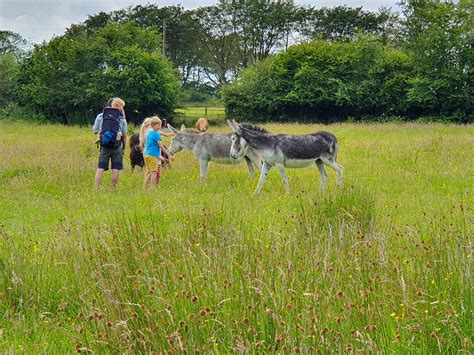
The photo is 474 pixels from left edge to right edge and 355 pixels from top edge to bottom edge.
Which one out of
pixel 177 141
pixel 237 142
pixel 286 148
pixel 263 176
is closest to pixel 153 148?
pixel 237 142

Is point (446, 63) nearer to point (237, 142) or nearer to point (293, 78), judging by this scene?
point (293, 78)

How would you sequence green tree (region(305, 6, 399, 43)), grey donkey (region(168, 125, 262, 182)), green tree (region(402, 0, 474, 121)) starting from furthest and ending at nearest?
green tree (region(305, 6, 399, 43)) → green tree (region(402, 0, 474, 121)) → grey donkey (region(168, 125, 262, 182))

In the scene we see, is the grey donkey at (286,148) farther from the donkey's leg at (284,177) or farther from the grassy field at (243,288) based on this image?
the grassy field at (243,288)

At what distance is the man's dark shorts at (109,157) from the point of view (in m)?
11.0

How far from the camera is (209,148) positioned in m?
12.9

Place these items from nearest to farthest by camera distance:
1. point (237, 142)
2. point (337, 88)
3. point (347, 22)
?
point (237, 142) → point (337, 88) → point (347, 22)

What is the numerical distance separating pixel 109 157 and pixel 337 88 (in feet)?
106

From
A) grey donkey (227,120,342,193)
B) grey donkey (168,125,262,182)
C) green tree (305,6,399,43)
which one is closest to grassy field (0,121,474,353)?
grey donkey (227,120,342,193)

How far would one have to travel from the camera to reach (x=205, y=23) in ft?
201

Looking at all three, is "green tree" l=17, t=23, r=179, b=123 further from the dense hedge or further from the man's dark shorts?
the man's dark shorts

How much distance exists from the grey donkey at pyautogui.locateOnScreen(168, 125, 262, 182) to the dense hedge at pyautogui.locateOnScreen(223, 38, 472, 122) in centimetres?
2853

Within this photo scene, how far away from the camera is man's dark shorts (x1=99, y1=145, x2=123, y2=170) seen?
11.0 metres

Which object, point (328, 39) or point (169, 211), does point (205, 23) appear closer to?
point (328, 39)

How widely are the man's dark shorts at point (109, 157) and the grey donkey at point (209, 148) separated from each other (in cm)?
225
